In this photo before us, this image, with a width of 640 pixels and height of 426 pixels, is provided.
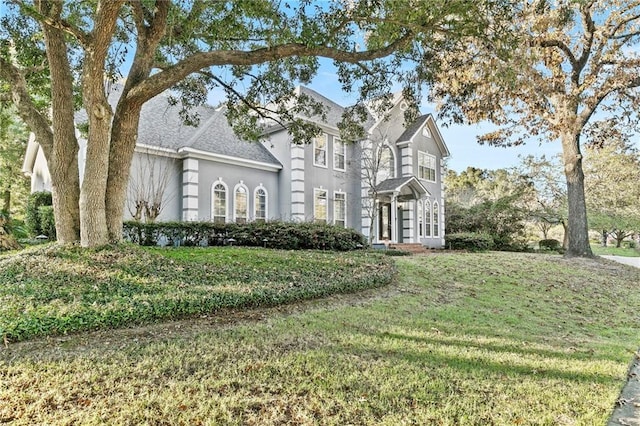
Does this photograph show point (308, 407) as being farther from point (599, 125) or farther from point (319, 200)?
point (599, 125)

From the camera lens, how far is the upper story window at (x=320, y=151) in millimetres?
18781

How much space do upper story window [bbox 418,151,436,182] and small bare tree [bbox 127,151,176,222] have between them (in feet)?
45.5

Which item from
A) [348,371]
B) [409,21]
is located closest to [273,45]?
[409,21]

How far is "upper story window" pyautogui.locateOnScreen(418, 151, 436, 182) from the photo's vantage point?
2275 centimetres

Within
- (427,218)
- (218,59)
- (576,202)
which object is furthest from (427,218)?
(218,59)

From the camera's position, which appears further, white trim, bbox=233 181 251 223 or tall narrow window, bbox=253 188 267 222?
tall narrow window, bbox=253 188 267 222

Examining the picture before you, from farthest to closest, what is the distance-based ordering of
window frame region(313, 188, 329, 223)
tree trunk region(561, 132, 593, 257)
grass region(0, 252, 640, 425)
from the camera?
window frame region(313, 188, 329, 223)
tree trunk region(561, 132, 593, 257)
grass region(0, 252, 640, 425)

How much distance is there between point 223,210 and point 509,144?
14.2m

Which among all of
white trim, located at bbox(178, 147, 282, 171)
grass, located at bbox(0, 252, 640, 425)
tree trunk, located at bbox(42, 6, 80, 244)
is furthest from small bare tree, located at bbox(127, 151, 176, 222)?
grass, located at bbox(0, 252, 640, 425)

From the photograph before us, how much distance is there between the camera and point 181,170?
15.3 meters

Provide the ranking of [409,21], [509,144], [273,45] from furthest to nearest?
[509,144], [273,45], [409,21]

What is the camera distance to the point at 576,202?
18.0m

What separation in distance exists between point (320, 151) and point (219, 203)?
5747 millimetres

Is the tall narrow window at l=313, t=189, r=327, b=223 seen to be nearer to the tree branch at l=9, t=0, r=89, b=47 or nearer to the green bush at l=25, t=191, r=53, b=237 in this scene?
the green bush at l=25, t=191, r=53, b=237
